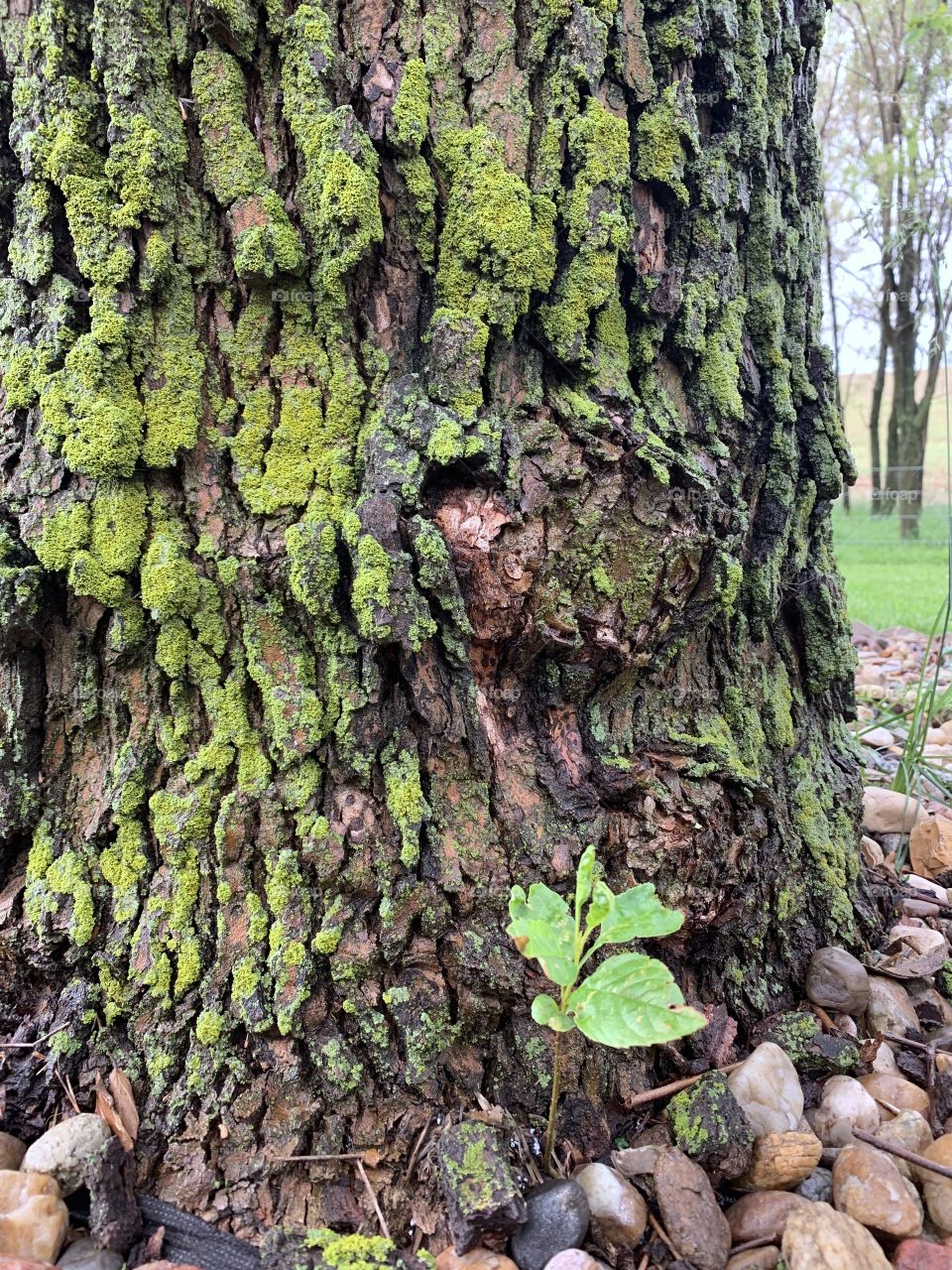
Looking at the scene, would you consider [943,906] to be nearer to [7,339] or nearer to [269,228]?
[269,228]

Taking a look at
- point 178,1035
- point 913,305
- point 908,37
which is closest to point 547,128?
point 178,1035

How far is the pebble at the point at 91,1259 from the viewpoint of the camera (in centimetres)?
129

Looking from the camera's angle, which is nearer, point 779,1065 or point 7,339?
point 7,339

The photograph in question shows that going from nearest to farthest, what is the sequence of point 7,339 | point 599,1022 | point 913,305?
point 599,1022 < point 7,339 < point 913,305

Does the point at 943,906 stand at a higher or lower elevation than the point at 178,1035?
lower

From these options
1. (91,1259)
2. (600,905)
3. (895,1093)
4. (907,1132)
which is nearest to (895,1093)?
(895,1093)

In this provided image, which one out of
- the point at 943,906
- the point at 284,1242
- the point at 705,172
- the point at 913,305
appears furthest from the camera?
the point at 913,305

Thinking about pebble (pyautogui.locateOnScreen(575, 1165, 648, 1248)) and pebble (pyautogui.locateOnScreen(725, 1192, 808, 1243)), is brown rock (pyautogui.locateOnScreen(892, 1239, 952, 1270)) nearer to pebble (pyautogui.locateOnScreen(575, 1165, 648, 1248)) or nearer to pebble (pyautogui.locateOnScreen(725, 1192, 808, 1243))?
pebble (pyautogui.locateOnScreen(725, 1192, 808, 1243))

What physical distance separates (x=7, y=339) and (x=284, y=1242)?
159cm

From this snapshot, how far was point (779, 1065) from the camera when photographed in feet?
5.31

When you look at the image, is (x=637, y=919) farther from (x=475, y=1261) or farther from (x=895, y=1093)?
(x=895, y=1093)

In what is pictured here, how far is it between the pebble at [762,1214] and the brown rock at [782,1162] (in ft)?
0.08

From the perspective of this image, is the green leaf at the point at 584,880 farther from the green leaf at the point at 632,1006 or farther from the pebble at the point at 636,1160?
the pebble at the point at 636,1160

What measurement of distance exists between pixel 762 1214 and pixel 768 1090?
0.22 meters
